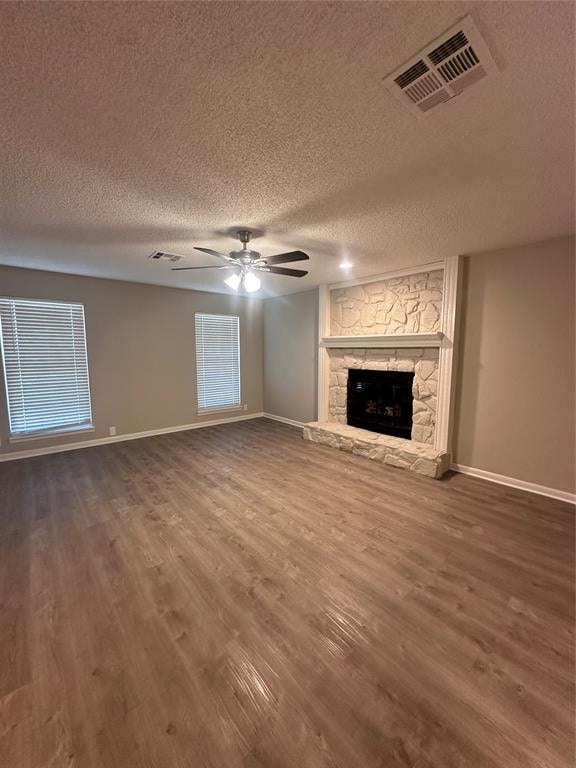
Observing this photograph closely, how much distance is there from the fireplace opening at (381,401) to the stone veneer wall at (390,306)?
0.65m

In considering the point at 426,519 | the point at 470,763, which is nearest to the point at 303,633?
the point at 470,763

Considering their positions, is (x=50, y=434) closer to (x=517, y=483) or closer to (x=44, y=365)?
(x=44, y=365)

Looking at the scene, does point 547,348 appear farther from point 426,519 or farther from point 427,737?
point 427,737

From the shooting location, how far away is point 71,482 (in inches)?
133

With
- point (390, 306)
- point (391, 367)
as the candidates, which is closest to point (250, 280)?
point (390, 306)

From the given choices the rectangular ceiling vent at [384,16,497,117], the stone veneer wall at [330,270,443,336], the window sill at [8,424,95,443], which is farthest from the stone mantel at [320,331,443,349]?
the window sill at [8,424,95,443]

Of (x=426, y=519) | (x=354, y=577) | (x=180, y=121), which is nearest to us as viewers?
(x=180, y=121)

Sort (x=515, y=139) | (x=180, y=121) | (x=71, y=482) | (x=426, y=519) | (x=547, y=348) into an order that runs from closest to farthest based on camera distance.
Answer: (x=180, y=121) → (x=515, y=139) → (x=426, y=519) → (x=547, y=348) → (x=71, y=482)

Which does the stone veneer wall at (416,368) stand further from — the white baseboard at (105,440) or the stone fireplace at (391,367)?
the white baseboard at (105,440)

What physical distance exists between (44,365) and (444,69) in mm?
5062

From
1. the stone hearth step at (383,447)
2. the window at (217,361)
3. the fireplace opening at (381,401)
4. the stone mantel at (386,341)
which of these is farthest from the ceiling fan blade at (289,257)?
the window at (217,361)

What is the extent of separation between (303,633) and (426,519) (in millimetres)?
1541

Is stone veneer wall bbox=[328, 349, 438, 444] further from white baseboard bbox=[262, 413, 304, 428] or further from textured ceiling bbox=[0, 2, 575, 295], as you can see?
textured ceiling bbox=[0, 2, 575, 295]

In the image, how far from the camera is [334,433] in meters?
4.46
